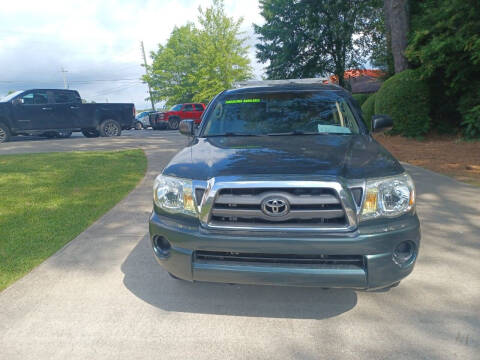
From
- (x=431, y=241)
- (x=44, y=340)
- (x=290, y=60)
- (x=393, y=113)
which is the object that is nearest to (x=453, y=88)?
(x=393, y=113)

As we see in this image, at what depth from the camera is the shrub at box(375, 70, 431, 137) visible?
476 inches

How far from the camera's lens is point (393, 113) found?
40.6 ft

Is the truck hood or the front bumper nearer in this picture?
the front bumper

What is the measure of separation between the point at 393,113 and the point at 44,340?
12.4m

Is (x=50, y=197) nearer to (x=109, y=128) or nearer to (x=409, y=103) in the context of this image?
(x=409, y=103)

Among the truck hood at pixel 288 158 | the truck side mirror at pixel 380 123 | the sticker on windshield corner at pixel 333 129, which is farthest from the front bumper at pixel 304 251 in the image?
the truck side mirror at pixel 380 123

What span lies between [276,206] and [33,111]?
616 inches

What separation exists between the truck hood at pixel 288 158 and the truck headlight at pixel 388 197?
0.22ft

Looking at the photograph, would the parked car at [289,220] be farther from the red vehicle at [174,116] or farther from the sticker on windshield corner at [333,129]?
the red vehicle at [174,116]

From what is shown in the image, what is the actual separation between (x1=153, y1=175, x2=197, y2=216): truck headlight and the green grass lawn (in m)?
1.78

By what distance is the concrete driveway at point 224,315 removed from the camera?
2.37 m

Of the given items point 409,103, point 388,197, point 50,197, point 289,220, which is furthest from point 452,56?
point 50,197

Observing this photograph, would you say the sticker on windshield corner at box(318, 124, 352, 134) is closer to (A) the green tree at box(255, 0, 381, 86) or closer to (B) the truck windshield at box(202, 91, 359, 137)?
(B) the truck windshield at box(202, 91, 359, 137)

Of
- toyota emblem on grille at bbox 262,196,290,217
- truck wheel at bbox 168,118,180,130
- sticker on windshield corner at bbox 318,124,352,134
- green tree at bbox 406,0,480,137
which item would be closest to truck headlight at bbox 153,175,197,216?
toyota emblem on grille at bbox 262,196,290,217
